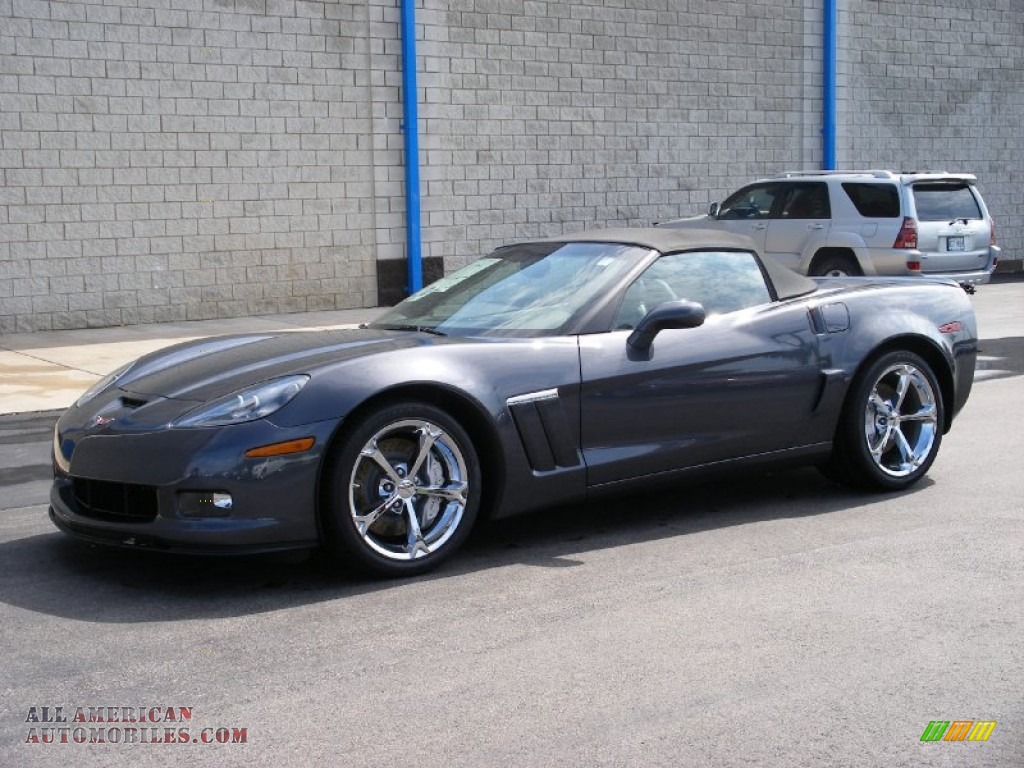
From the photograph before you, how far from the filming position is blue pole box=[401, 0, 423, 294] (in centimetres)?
1752

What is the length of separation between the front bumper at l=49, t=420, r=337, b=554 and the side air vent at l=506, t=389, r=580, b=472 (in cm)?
85

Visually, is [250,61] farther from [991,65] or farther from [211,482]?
[991,65]

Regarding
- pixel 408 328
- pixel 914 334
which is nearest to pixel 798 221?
pixel 914 334

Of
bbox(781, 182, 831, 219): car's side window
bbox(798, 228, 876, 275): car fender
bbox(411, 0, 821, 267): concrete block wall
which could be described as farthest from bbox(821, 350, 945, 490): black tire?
bbox(411, 0, 821, 267): concrete block wall

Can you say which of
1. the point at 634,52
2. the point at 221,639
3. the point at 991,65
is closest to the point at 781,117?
the point at 634,52

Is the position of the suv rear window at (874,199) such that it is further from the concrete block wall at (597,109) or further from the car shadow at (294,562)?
the car shadow at (294,562)

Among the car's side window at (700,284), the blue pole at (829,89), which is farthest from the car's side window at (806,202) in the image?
the car's side window at (700,284)

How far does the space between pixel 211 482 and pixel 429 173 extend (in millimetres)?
13455

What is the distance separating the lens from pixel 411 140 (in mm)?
17734

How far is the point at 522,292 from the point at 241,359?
4.51 ft

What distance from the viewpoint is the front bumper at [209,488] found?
5.09 m

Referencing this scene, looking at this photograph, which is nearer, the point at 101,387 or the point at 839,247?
the point at 101,387

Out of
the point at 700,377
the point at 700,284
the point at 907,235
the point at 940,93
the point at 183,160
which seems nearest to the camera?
the point at 700,377

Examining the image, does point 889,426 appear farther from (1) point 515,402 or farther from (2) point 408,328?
(2) point 408,328
